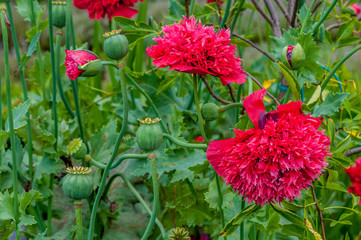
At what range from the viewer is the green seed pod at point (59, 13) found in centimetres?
79

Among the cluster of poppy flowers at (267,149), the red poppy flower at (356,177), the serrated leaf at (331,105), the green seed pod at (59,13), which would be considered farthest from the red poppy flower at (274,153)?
the green seed pod at (59,13)

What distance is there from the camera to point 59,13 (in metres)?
0.79

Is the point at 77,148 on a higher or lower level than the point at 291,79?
lower

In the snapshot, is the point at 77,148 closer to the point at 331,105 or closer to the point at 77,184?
the point at 77,184

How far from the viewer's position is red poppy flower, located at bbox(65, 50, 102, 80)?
1.84ft

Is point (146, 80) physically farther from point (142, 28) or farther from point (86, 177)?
point (86, 177)

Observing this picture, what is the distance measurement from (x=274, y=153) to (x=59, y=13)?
46 centimetres

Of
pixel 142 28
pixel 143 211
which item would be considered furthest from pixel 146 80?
pixel 143 211

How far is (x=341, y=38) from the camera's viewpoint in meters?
0.75

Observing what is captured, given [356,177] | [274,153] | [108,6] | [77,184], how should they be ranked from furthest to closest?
[108,6] < [356,177] < [77,184] < [274,153]

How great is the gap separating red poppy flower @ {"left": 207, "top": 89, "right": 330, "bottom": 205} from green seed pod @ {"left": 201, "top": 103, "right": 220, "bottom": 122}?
129 millimetres

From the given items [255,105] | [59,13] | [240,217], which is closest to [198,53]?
[255,105]

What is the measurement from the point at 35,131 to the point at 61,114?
0.29m

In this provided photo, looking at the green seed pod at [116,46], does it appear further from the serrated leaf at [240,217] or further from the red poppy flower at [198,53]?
the serrated leaf at [240,217]
